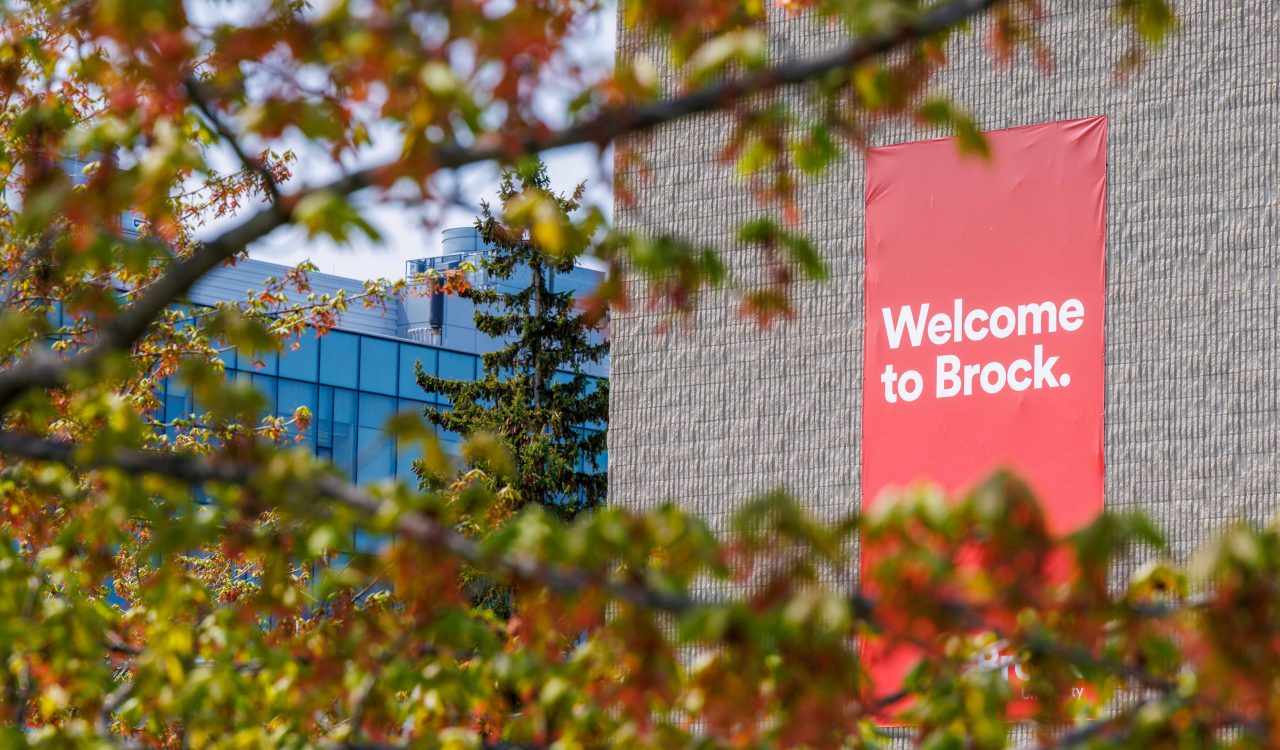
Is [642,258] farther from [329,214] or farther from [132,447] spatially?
[132,447]

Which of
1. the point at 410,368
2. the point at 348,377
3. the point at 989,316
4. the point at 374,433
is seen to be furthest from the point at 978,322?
the point at 410,368

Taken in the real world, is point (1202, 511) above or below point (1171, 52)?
below

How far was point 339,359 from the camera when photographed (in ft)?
133

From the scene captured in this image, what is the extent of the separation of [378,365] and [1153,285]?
1211 inches

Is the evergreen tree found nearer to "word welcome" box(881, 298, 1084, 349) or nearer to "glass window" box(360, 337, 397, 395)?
"glass window" box(360, 337, 397, 395)

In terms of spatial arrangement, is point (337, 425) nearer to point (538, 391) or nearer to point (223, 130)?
point (538, 391)

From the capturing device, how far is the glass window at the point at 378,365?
136 ft

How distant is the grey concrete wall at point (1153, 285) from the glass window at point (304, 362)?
25.9m

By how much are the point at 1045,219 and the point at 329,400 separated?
2928 centimetres

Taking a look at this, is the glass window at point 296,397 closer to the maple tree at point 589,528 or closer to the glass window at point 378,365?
the glass window at point 378,365

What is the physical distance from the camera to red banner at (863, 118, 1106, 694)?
1262cm

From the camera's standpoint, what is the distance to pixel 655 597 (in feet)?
12.0

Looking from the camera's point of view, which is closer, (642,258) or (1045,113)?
(642,258)

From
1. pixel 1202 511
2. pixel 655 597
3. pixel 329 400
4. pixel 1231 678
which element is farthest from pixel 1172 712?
pixel 329 400
